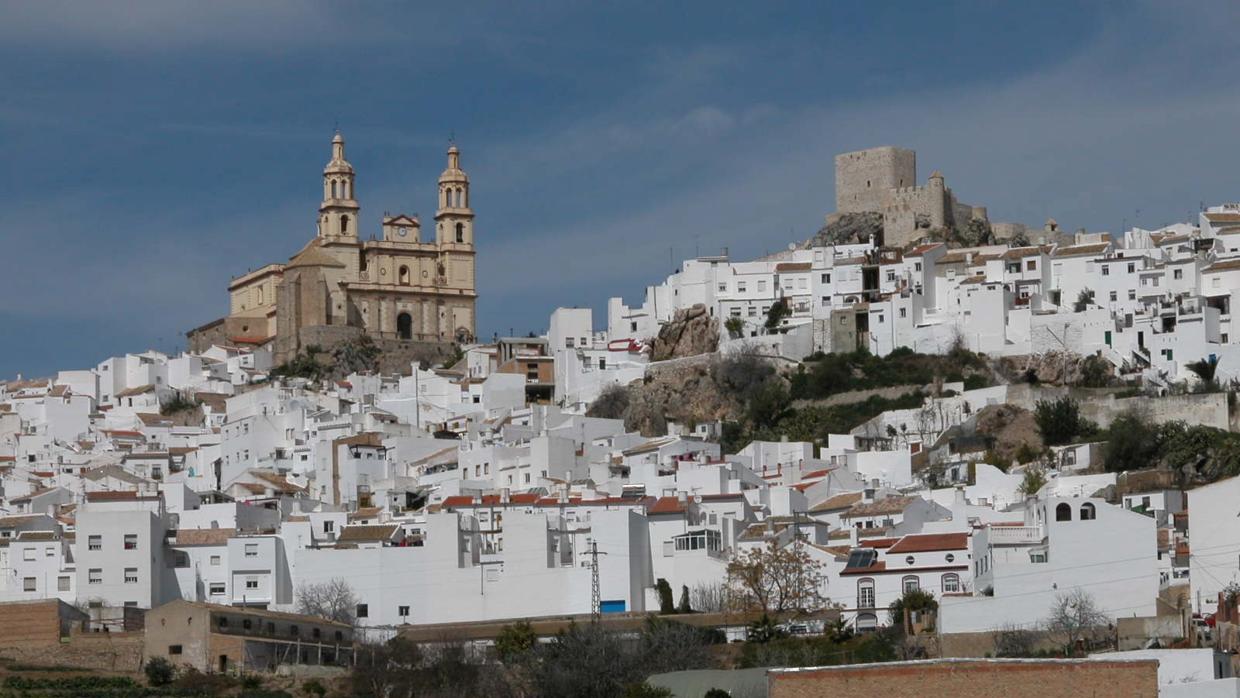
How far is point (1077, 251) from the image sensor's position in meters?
81.8

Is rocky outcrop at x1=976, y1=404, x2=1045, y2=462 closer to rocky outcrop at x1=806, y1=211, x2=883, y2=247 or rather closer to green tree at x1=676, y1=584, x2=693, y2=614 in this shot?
green tree at x1=676, y1=584, x2=693, y2=614

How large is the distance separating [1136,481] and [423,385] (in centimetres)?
3365

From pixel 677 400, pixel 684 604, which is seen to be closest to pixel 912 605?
pixel 684 604

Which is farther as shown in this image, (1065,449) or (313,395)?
(313,395)

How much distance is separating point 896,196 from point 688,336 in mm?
12779

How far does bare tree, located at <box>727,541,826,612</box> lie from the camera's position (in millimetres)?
56500

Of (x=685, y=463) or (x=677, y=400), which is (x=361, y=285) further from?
(x=685, y=463)

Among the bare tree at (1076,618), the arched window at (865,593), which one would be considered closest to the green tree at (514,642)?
the arched window at (865,593)

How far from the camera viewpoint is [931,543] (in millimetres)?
57000

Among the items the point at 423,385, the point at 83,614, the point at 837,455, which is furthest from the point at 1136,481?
the point at 423,385

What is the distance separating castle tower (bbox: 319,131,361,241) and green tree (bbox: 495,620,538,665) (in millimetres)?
48832

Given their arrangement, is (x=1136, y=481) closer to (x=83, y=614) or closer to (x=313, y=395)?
(x=83, y=614)

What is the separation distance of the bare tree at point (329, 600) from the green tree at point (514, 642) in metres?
6.08

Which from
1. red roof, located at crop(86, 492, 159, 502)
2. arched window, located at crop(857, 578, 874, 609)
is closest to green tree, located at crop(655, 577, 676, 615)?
arched window, located at crop(857, 578, 874, 609)
